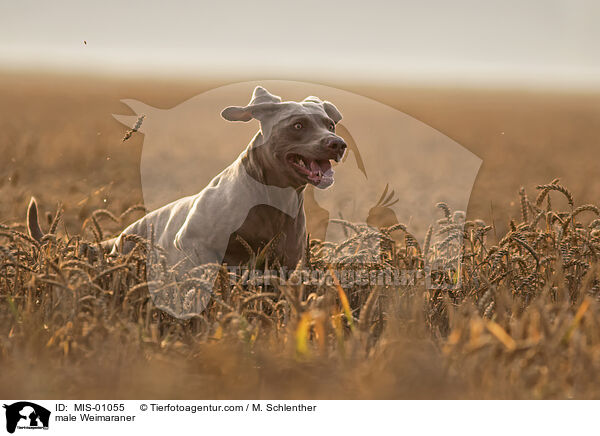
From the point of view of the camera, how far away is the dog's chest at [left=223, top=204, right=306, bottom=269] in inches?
181

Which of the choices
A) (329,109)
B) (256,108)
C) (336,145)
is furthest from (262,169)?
(329,109)

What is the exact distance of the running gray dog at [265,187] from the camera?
4.58 m

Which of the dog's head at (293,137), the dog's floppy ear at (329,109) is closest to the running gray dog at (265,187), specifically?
the dog's head at (293,137)

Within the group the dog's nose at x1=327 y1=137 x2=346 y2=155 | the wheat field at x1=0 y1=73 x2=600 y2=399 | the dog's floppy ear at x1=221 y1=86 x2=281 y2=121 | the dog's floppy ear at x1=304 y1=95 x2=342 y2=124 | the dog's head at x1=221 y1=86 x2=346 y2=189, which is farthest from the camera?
the dog's floppy ear at x1=304 y1=95 x2=342 y2=124

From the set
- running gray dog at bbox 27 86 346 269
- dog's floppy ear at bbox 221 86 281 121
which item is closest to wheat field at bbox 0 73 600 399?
running gray dog at bbox 27 86 346 269

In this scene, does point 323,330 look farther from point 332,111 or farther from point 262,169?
point 332,111

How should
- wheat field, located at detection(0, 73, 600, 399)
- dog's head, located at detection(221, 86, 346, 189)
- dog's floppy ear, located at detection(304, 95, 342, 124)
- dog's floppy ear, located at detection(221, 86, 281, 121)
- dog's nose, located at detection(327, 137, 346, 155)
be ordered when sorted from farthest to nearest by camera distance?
dog's floppy ear, located at detection(304, 95, 342, 124), dog's floppy ear, located at detection(221, 86, 281, 121), dog's head, located at detection(221, 86, 346, 189), dog's nose, located at detection(327, 137, 346, 155), wheat field, located at detection(0, 73, 600, 399)

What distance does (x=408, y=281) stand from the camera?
14.3 feet

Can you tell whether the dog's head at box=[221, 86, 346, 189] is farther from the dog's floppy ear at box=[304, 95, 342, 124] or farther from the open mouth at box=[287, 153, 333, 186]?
the dog's floppy ear at box=[304, 95, 342, 124]

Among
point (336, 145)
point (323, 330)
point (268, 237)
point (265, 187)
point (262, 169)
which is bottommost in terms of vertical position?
point (323, 330)

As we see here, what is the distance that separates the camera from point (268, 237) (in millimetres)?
4707

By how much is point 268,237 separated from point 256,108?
951 millimetres
